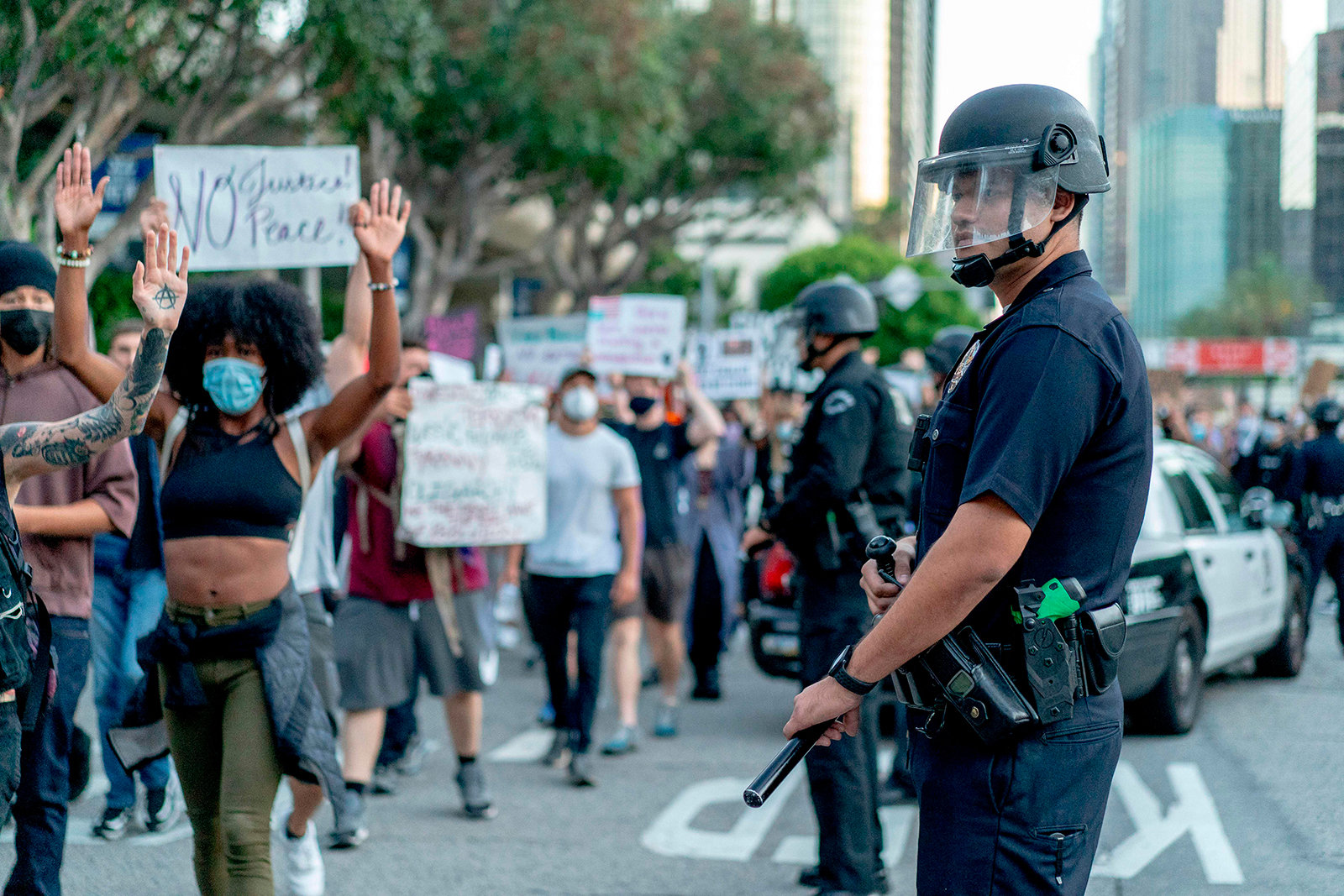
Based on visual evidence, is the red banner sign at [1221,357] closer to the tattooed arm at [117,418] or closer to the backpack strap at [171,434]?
Result: the backpack strap at [171,434]

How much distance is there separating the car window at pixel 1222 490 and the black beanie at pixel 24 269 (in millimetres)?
6473

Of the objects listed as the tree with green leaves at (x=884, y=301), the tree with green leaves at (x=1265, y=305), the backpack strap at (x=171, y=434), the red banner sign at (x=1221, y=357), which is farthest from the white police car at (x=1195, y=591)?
the tree with green leaves at (x=1265, y=305)

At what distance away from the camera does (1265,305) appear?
8750 centimetres

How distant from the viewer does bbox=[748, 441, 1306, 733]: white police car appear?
7.13m

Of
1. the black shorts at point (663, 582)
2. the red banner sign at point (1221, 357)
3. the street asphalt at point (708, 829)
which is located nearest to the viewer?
the street asphalt at point (708, 829)

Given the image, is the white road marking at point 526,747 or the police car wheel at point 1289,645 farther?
the police car wheel at point 1289,645

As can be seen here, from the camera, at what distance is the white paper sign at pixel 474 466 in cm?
616

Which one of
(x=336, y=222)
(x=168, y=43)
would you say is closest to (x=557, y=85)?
(x=168, y=43)

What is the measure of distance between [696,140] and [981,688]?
25.8m

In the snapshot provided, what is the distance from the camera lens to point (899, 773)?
646 cm

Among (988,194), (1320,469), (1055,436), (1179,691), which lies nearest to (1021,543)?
(1055,436)

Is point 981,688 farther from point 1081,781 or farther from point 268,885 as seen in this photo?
point 268,885

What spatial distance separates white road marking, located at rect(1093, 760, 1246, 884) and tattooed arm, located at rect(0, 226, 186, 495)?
3.70 meters

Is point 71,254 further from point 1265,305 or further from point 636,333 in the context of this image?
point 1265,305
